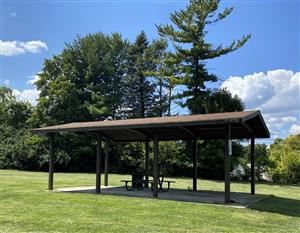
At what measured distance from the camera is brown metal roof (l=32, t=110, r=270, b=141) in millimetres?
11055

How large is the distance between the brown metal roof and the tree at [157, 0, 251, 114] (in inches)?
494

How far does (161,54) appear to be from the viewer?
38500mm

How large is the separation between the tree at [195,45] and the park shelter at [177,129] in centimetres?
1250

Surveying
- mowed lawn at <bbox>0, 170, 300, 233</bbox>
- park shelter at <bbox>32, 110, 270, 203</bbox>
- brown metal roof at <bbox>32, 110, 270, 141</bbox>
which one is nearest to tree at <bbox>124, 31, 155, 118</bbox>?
park shelter at <bbox>32, 110, 270, 203</bbox>

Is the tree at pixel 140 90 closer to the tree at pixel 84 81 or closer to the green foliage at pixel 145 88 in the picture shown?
the green foliage at pixel 145 88

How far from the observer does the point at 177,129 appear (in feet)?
46.5

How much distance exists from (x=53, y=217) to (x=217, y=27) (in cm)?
2485

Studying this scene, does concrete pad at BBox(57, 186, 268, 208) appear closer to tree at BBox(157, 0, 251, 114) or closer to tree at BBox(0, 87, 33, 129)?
tree at BBox(157, 0, 251, 114)

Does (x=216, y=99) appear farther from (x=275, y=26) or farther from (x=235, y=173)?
(x=275, y=26)

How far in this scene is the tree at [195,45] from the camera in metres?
28.7

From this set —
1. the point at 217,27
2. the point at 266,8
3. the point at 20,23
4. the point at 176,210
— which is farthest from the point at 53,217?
the point at 217,27

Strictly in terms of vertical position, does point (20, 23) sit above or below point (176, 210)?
above

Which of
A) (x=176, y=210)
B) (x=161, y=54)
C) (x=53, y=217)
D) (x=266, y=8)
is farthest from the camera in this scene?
(x=161, y=54)

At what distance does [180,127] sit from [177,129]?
897 mm
